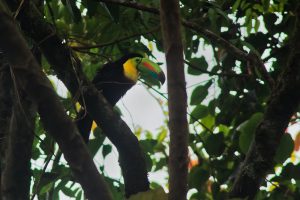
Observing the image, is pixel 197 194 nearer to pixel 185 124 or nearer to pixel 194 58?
pixel 194 58

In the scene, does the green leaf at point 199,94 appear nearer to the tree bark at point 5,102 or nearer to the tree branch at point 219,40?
the tree branch at point 219,40

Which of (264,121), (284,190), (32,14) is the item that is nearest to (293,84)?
(264,121)

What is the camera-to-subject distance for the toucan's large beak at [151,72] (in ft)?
11.9

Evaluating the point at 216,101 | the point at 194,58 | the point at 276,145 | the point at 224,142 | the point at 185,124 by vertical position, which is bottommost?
the point at 185,124

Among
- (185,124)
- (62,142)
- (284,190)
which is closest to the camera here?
(185,124)

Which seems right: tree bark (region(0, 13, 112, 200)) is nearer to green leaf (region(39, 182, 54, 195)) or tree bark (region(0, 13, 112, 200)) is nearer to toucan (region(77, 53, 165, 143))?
green leaf (region(39, 182, 54, 195))

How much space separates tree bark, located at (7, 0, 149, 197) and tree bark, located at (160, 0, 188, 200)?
35.5 inches

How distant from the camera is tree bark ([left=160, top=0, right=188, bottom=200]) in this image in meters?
1.63

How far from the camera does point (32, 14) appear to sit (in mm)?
2531

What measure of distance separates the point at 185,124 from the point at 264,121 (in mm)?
1011

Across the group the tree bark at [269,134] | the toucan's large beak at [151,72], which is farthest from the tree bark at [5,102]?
the tree bark at [269,134]

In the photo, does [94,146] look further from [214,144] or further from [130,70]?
[130,70]

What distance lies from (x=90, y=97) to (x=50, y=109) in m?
0.71

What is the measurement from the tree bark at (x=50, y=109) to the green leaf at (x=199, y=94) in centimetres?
164
